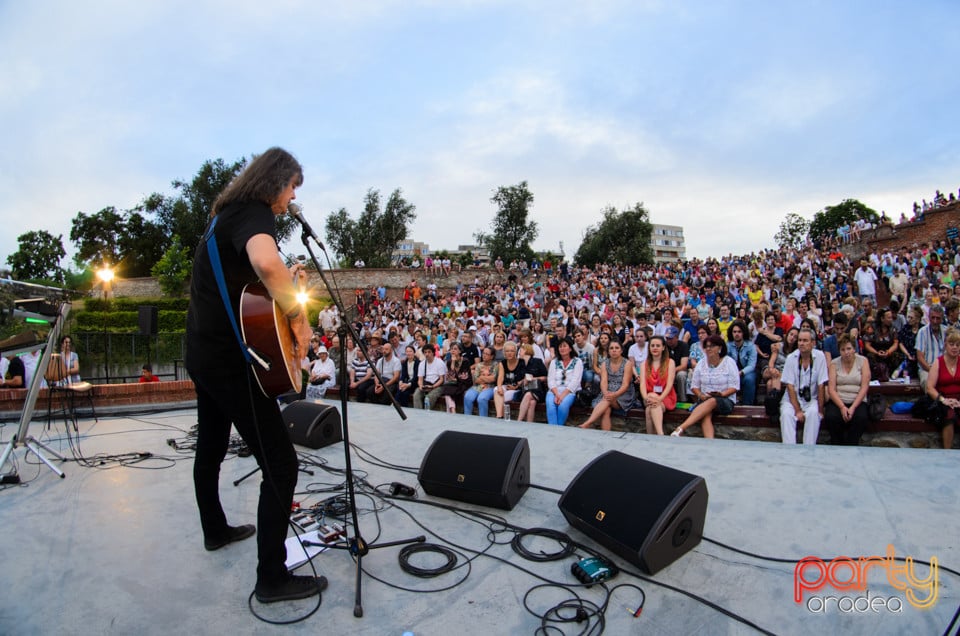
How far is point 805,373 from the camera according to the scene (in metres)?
5.06

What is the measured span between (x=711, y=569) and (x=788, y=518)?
0.79m

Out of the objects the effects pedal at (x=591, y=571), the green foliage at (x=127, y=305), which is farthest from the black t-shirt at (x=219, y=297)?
the green foliage at (x=127, y=305)

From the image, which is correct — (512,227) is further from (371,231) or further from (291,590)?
(291,590)

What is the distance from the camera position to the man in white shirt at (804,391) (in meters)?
4.91

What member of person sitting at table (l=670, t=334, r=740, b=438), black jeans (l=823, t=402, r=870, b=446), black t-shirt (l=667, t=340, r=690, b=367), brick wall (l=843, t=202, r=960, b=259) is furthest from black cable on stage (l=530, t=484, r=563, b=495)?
brick wall (l=843, t=202, r=960, b=259)

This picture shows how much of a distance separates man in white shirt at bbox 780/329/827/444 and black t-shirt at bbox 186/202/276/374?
5.09 m

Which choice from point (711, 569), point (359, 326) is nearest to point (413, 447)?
point (711, 569)

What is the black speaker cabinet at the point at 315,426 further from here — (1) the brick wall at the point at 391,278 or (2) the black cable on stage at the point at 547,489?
(1) the brick wall at the point at 391,278

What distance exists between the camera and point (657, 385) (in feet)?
18.5

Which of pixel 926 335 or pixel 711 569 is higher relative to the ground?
pixel 926 335

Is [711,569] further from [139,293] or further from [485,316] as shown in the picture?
[139,293]

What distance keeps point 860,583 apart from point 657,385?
3.51 m

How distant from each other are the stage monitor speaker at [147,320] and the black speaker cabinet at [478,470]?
17.4 ft

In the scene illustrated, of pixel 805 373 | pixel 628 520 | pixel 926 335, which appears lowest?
pixel 628 520
